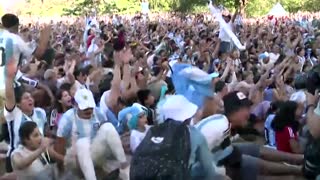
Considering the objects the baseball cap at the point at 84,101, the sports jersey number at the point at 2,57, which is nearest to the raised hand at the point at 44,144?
the baseball cap at the point at 84,101

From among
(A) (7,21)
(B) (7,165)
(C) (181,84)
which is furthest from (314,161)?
(A) (7,21)

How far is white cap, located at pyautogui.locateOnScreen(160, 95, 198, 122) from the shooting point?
4559mm

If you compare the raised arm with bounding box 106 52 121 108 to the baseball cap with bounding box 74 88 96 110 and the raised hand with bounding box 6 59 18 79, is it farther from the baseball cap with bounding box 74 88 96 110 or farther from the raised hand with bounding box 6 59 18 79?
the raised hand with bounding box 6 59 18 79

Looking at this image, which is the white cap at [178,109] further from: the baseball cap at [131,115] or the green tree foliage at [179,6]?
the green tree foliage at [179,6]

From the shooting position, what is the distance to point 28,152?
6.02m

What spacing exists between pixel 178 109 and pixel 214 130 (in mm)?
394

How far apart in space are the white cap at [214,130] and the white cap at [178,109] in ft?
0.59

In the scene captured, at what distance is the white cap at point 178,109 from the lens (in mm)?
4559

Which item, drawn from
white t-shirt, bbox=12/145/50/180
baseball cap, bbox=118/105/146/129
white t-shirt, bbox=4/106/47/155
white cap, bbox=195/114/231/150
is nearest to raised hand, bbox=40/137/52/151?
white t-shirt, bbox=12/145/50/180

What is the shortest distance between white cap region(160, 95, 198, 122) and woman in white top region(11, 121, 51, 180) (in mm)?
1656

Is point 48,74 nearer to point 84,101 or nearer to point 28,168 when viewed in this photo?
point 84,101

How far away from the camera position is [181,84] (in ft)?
16.5

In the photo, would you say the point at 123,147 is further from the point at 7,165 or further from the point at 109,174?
the point at 7,165

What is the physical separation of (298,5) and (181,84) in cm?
4241
